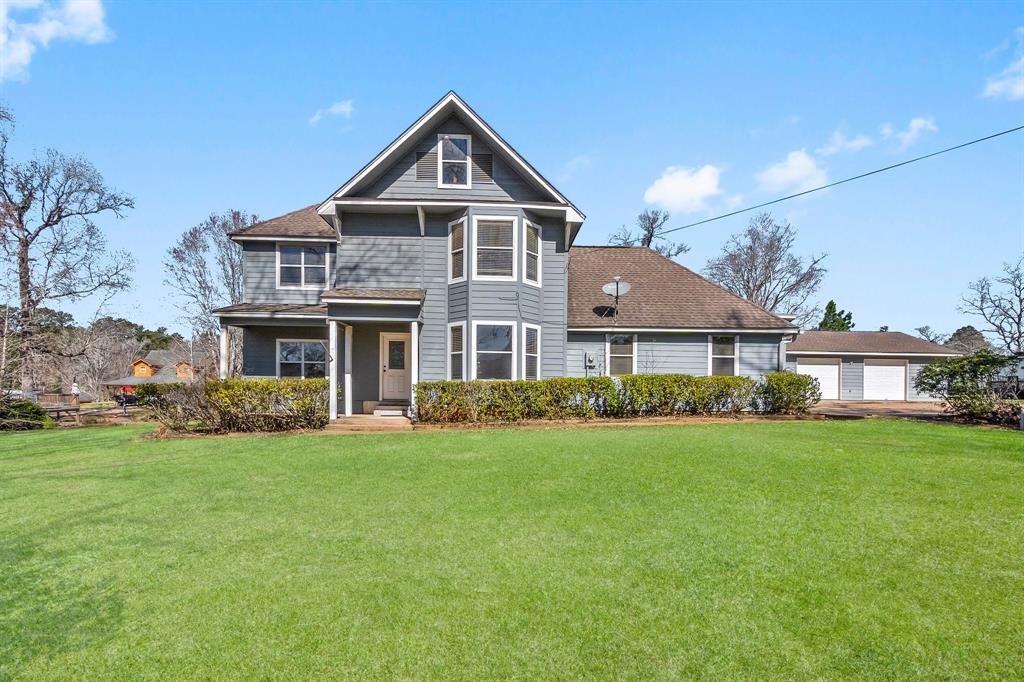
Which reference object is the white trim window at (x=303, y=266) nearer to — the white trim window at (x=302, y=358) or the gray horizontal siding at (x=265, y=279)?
the gray horizontal siding at (x=265, y=279)

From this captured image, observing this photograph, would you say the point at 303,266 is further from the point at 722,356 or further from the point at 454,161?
the point at 722,356

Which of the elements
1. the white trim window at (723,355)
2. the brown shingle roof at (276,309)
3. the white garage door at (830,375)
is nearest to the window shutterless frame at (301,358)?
the brown shingle roof at (276,309)

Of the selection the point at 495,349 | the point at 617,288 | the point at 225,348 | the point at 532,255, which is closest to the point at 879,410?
the point at 617,288

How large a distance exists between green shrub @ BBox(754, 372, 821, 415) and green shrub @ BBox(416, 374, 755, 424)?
548 mm

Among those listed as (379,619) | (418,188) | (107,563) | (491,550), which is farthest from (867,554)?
(418,188)

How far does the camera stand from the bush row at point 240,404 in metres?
11.1

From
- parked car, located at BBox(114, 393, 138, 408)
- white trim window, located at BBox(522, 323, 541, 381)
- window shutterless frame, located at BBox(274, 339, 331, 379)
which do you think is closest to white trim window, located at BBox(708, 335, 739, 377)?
white trim window, located at BBox(522, 323, 541, 381)

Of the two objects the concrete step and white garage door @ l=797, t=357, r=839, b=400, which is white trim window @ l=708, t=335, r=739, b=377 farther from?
white garage door @ l=797, t=357, r=839, b=400

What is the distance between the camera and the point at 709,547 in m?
4.24

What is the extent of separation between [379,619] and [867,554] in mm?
3741

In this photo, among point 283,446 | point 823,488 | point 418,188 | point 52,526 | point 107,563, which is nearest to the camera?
point 107,563

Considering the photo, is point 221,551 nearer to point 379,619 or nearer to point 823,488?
point 379,619

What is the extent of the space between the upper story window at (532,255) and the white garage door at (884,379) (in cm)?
2205

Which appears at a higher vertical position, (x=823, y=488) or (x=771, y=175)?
(x=771, y=175)
